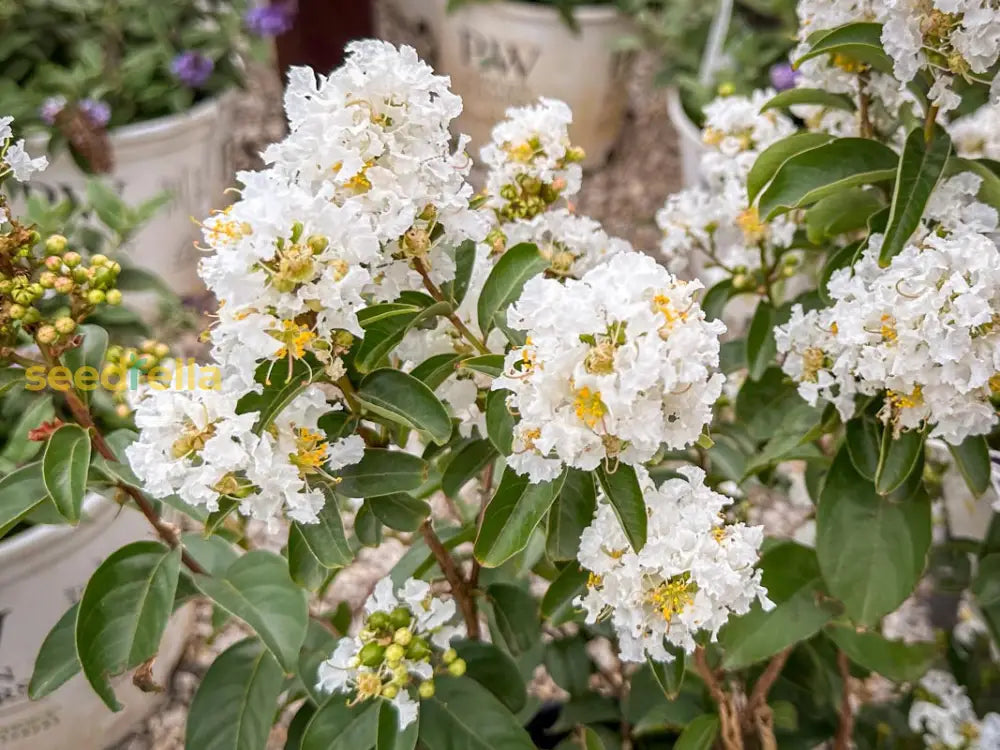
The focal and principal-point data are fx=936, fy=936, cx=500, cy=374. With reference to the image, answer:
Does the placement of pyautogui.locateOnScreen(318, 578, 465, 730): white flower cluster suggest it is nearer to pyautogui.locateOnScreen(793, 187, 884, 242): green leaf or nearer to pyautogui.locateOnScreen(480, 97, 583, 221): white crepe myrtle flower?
pyautogui.locateOnScreen(480, 97, 583, 221): white crepe myrtle flower

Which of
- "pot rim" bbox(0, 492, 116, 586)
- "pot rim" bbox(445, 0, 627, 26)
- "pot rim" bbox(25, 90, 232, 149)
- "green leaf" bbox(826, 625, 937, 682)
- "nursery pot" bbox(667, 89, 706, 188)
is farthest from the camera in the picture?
"pot rim" bbox(445, 0, 627, 26)

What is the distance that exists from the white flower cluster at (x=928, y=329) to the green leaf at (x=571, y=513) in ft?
0.80

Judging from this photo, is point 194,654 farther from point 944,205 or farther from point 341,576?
point 944,205

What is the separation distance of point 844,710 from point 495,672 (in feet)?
1.47

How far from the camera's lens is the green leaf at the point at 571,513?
2.63ft

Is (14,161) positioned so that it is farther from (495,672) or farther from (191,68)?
(191,68)

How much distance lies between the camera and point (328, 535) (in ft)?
2.45

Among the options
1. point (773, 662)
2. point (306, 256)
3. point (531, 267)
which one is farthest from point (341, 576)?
point (306, 256)

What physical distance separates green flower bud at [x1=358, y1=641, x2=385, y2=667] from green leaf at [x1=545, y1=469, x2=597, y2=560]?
0.17m

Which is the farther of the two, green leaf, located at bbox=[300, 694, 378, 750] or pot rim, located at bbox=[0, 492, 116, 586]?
pot rim, located at bbox=[0, 492, 116, 586]

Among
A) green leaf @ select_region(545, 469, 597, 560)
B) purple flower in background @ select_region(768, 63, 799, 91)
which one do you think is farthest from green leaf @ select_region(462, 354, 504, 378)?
purple flower in background @ select_region(768, 63, 799, 91)

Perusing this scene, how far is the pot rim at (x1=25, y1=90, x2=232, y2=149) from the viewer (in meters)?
2.01

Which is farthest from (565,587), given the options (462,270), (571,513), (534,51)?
(534,51)

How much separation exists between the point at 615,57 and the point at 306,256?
2120mm
